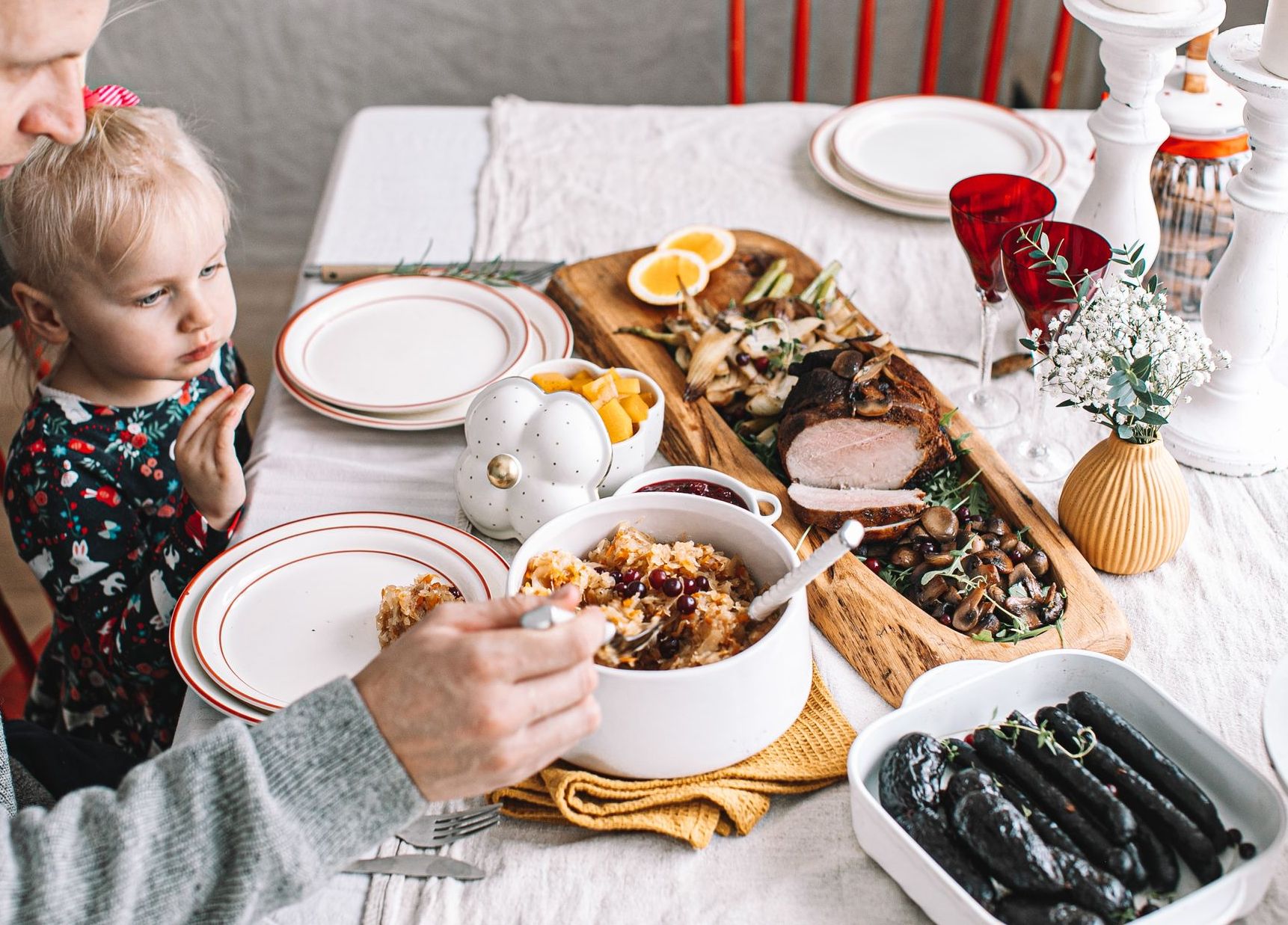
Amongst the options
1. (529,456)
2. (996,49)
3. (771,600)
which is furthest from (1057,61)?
(771,600)

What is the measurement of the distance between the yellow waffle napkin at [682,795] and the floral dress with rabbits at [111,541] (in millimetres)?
588

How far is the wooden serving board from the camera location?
1.06 metres

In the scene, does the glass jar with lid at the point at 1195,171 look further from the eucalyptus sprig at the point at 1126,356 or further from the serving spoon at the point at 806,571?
the serving spoon at the point at 806,571

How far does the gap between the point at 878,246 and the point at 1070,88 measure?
181cm

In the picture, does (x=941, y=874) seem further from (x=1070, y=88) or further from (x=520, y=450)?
(x=1070, y=88)

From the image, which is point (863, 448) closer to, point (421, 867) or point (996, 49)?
point (421, 867)

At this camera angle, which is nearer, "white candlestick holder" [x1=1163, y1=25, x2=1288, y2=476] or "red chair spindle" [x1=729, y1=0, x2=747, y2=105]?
"white candlestick holder" [x1=1163, y1=25, x2=1288, y2=476]

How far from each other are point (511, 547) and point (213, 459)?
356 mm

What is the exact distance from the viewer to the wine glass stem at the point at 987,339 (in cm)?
134

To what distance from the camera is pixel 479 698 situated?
83 cm

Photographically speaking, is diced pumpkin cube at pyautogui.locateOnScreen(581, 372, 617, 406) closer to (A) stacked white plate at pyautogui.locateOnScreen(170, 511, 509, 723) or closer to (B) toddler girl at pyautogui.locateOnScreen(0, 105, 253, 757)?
(A) stacked white plate at pyautogui.locateOnScreen(170, 511, 509, 723)

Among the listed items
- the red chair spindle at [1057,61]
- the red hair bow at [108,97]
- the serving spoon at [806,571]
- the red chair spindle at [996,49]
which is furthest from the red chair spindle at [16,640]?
the red chair spindle at [1057,61]

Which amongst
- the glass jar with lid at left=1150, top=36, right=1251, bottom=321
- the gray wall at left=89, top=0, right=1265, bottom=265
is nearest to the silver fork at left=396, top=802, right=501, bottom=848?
the glass jar with lid at left=1150, top=36, right=1251, bottom=321

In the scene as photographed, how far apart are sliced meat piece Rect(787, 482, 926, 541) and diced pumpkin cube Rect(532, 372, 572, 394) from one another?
0.29m
